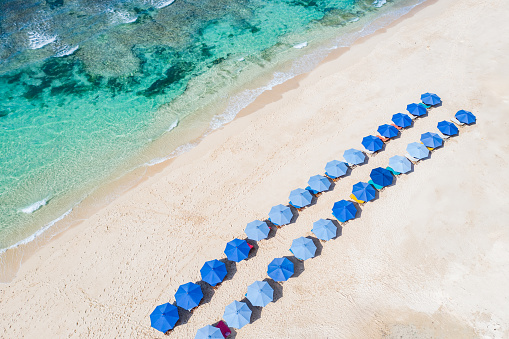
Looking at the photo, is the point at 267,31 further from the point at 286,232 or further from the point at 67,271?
the point at 67,271

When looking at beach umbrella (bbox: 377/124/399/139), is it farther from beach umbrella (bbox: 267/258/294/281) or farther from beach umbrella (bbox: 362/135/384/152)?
beach umbrella (bbox: 267/258/294/281)

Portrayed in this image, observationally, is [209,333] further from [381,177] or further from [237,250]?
[381,177]

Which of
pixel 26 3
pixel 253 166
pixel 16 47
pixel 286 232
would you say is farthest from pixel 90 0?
pixel 286 232

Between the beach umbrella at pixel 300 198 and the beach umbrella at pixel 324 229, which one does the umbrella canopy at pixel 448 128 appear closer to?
the beach umbrella at pixel 300 198

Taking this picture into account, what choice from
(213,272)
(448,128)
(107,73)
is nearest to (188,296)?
(213,272)

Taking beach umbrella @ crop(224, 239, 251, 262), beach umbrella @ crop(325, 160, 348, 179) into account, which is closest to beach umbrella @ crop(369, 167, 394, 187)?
beach umbrella @ crop(325, 160, 348, 179)
